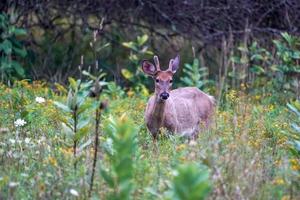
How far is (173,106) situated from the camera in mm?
8906

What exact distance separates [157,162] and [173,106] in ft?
9.27

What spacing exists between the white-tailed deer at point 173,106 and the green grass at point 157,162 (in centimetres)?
67

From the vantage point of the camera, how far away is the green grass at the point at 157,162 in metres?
5.31

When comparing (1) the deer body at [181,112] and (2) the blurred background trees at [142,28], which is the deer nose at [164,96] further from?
(2) the blurred background trees at [142,28]

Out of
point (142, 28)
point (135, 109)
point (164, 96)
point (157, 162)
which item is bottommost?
point (142, 28)

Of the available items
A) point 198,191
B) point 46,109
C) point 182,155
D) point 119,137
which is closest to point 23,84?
point 46,109

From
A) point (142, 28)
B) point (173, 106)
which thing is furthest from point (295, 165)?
point (142, 28)

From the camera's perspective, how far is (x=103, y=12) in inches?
508

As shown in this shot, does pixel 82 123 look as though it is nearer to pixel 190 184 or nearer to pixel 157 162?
pixel 157 162

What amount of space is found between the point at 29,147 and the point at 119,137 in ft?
6.10

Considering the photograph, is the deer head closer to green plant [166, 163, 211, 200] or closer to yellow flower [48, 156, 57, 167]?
yellow flower [48, 156, 57, 167]

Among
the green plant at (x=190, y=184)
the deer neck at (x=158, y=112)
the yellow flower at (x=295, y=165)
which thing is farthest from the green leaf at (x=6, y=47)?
the green plant at (x=190, y=184)

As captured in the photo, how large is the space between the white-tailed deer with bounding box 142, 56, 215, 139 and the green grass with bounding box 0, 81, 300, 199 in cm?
67

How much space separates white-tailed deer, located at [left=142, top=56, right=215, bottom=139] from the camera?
8.50 metres
